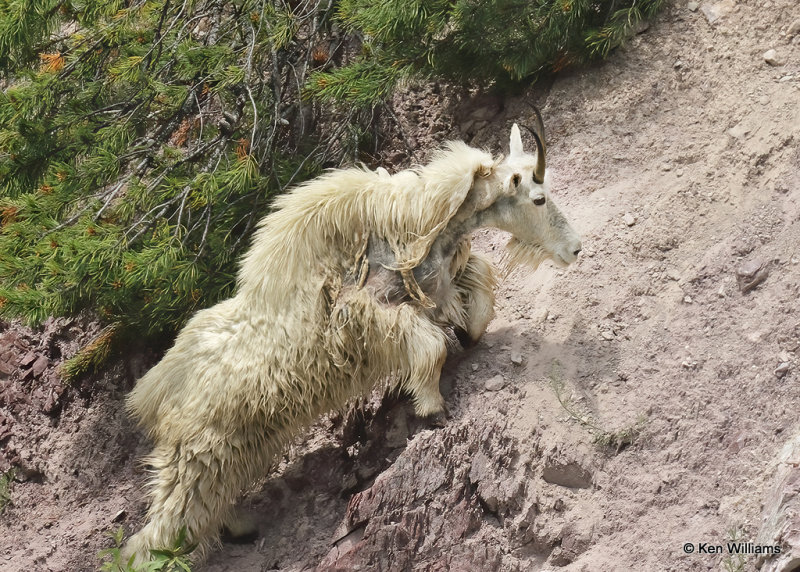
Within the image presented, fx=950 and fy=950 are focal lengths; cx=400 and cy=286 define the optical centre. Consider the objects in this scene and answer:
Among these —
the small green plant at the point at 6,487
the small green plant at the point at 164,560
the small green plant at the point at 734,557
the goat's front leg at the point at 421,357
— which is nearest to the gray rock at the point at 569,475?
the goat's front leg at the point at 421,357

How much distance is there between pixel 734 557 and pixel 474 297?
7.46ft

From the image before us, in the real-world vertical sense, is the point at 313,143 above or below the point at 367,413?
above

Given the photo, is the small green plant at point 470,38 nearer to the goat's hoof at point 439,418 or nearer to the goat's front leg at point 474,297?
the goat's front leg at point 474,297

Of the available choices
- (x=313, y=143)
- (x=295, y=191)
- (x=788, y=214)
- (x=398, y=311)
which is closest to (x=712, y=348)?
(x=788, y=214)

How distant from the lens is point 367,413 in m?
6.57

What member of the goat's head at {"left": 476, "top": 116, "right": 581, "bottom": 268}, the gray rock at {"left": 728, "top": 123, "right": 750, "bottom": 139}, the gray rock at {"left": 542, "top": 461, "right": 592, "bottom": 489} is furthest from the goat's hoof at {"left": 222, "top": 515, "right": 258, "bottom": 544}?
the gray rock at {"left": 728, "top": 123, "right": 750, "bottom": 139}

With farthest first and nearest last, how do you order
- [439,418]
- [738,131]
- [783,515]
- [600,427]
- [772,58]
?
1. [772,58]
2. [738,131]
3. [439,418]
4. [600,427]
5. [783,515]

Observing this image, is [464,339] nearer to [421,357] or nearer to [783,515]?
[421,357]

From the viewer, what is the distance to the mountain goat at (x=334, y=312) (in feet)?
19.4

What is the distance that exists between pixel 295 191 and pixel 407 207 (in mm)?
811

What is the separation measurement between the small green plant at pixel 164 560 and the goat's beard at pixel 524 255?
2.76 metres

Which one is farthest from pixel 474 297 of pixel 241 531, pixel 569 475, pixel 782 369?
pixel 241 531

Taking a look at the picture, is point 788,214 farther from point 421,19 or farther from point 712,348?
point 421,19

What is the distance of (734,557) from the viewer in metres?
4.78
